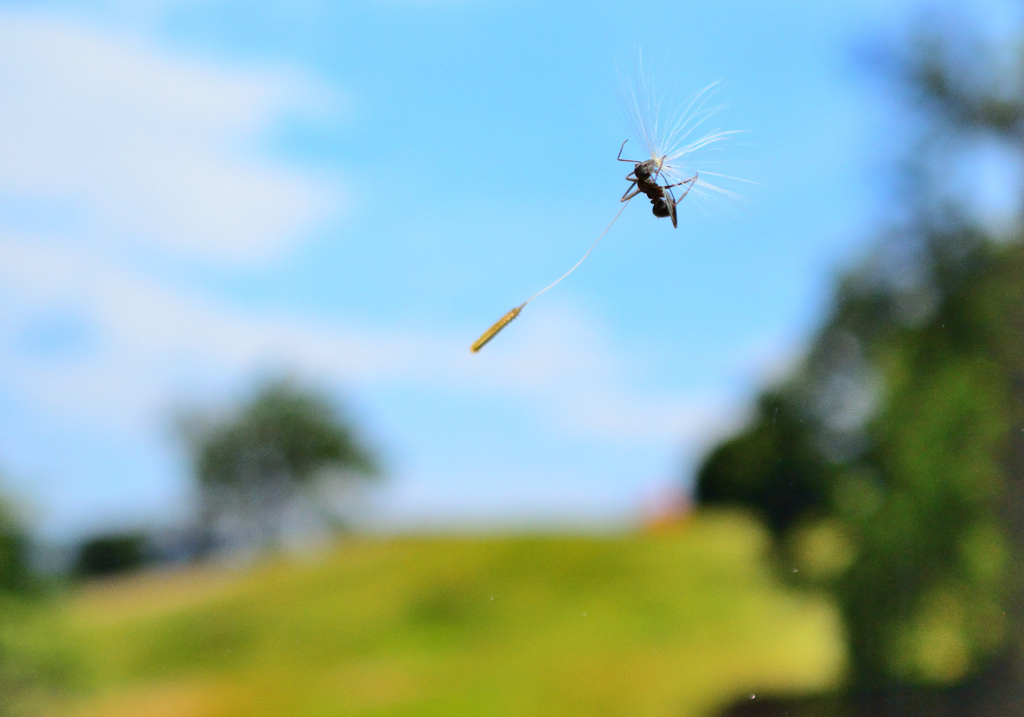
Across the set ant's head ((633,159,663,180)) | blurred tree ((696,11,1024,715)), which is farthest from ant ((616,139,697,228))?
blurred tree ((696,11,1024,715))

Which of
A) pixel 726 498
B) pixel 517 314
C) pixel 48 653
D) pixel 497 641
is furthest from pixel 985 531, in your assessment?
pixel 48 653

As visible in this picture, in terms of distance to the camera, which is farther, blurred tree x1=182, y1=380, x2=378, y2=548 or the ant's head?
blurred tree x1=182, y1=380, x2=378, y2=548

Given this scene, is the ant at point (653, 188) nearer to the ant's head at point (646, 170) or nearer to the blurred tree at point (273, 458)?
the ant's head at point (646, 170)

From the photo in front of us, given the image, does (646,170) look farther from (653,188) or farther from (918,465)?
(918,465)

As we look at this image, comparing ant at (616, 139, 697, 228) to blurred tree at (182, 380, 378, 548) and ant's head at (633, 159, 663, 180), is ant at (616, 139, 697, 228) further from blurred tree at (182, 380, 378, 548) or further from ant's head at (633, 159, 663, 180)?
blurred tree at (182, 380, 378, 548)

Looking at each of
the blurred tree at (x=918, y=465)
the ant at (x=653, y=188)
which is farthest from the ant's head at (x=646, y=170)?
the blurred tree at (x=918, y=465)

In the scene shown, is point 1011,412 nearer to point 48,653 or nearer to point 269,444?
point 269,444

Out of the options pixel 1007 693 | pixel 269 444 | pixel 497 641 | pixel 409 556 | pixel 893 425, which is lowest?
pixel 1007 693

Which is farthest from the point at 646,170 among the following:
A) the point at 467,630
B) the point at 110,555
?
the point at 467,630
